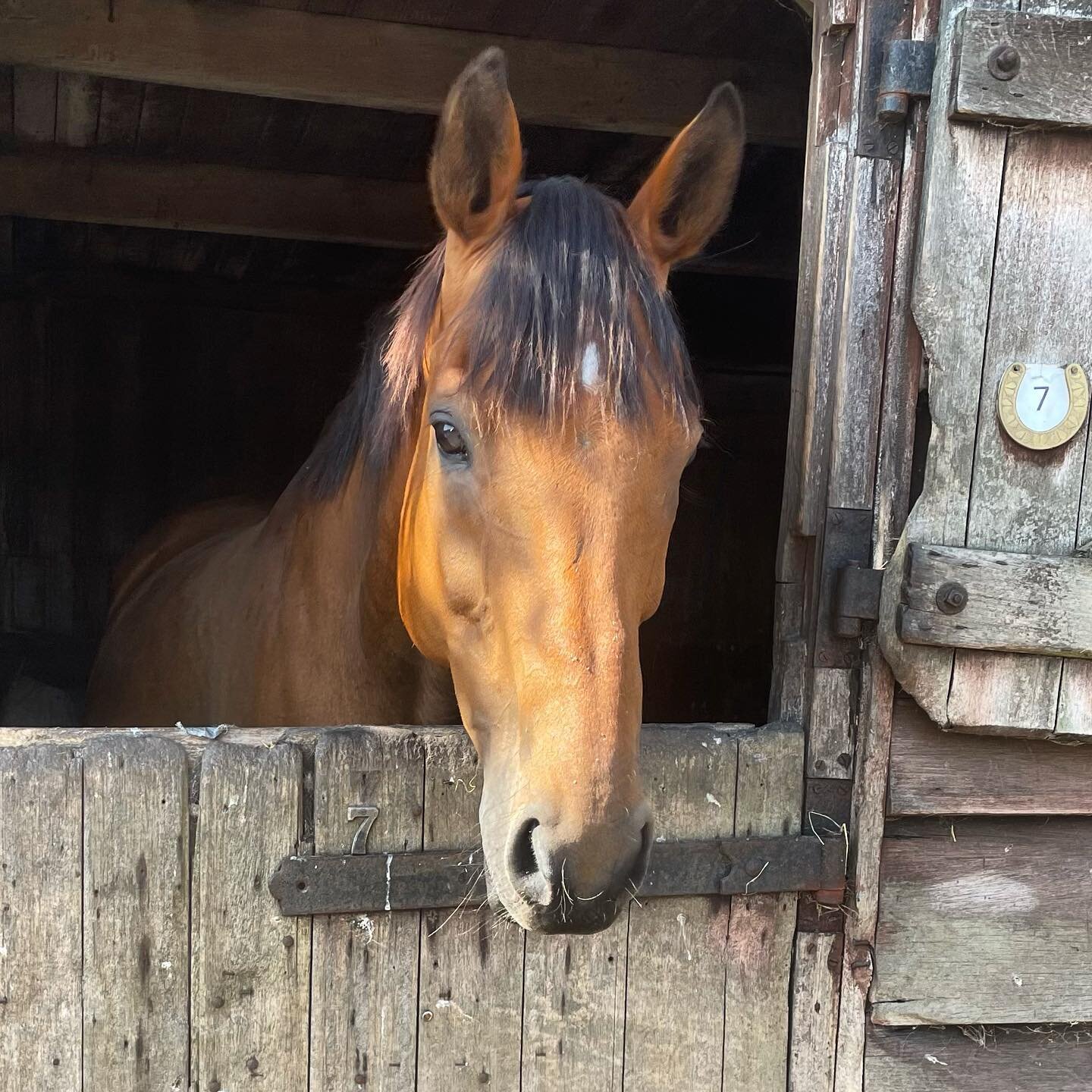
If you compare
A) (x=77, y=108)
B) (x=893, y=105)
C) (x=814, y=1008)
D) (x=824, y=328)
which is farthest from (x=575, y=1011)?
(x=77, y=108)

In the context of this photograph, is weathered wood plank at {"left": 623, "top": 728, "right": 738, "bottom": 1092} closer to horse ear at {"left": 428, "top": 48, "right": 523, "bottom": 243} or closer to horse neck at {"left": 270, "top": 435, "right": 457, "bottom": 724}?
horse neck at {"left": 270, "top": 435, "right": 457, "bottom": 724}

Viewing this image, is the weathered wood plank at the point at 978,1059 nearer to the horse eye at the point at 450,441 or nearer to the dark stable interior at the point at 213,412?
the horse eye at the point at 450,441

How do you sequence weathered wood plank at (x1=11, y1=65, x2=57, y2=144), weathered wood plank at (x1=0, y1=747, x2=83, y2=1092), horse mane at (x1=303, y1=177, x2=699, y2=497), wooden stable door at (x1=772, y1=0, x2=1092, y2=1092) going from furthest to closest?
weathered wood plank at (x1=11, y1=65, x2=57, y2=144), wooden stable door at (x1=772, y1=0, x2=1092, y2=1092), weathered wood plank at (x1=0, y1=747, x2=83, y2=1092), horse mane at (x1=303, y1=177, x2=699, y2=497)

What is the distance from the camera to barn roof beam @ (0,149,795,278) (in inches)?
142

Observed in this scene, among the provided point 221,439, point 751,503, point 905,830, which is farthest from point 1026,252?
point 221,439

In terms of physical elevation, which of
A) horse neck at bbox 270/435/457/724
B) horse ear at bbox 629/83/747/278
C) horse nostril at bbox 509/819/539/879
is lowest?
horse nostril at bbox 509/819/539/879

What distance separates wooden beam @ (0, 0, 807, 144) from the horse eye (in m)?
1.74

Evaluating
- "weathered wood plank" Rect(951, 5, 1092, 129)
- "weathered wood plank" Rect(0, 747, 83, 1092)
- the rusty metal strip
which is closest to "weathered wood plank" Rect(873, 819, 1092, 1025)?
the rusty metal strip

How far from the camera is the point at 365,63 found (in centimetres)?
286

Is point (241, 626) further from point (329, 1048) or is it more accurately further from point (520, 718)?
point (520, 718)

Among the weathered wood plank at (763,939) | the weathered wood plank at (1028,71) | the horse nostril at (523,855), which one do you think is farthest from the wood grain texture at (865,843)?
the weathered wood plank at (1028,71)

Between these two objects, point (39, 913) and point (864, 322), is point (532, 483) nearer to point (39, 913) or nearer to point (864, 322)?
point (864, 322)

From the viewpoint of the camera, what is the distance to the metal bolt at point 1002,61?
5.77ft

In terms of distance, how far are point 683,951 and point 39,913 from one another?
3.46ft
